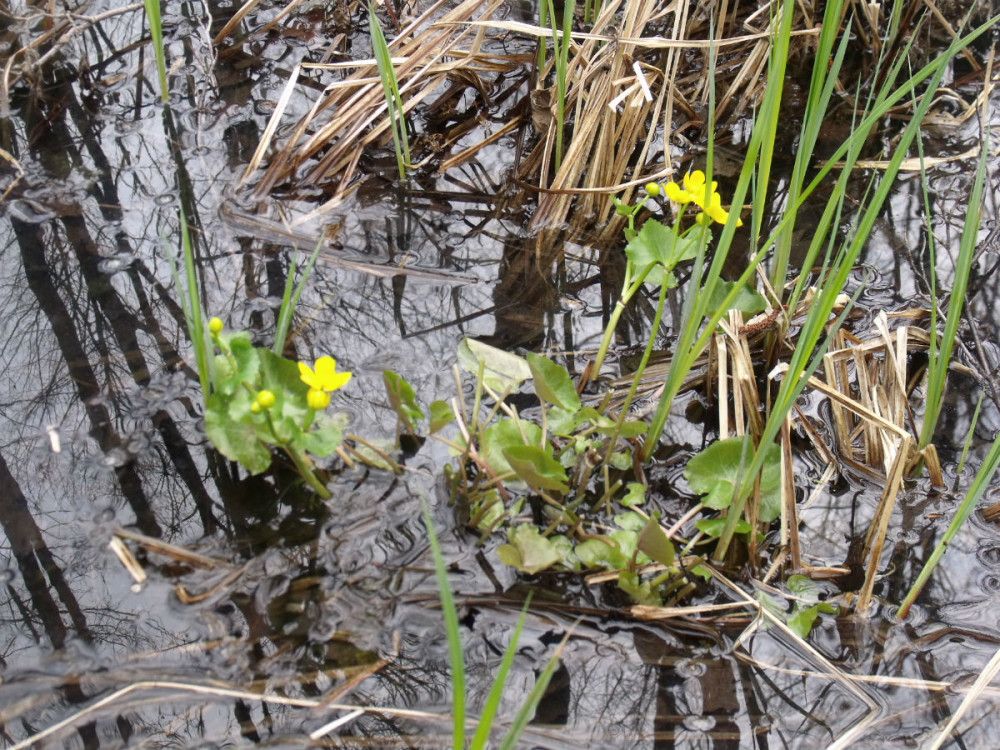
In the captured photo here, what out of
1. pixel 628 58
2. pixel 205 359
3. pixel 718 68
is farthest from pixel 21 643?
pixel 718 68

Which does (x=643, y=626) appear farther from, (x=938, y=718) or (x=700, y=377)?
(x=700, y=377)

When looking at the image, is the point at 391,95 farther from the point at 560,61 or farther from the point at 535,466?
the point at 535,466

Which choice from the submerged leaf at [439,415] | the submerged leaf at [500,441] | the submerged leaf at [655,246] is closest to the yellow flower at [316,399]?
the submerged leaf at [439,415]

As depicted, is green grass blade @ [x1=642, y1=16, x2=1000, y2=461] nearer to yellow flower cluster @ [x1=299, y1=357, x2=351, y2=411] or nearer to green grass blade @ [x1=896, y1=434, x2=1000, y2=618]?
green grass blade @ [x1=896, y1=434, x2=1000, y2=618]

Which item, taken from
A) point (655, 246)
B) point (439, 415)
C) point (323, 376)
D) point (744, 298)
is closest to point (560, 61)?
point (655, 246)

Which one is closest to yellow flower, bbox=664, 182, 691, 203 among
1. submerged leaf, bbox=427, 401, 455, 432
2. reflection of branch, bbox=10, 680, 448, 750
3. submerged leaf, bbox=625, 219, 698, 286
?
submerged leaf, bbox=625, 219, 698, 286

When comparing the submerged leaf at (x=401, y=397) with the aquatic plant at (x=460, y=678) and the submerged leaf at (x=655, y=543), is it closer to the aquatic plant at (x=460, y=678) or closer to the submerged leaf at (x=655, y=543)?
the submerged leaf at (x=655, y=543)
